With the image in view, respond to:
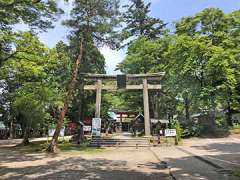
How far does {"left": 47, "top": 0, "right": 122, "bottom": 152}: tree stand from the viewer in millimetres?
21766

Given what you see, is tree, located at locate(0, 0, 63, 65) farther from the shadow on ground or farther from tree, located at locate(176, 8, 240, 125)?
tree, located at locate(176, 8, 240, 125)

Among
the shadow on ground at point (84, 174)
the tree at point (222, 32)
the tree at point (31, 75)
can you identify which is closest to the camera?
the shadow on ground at point (84, 174)

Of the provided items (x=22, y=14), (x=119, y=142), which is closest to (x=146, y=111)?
(x=119, y=142)

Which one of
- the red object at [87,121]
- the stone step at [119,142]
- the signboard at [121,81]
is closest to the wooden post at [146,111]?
the stone step at [119,142]

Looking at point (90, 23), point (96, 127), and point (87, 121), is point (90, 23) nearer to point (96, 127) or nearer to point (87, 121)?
point (96, 127)

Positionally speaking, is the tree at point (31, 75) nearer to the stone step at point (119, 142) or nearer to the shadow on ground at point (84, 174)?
the stone step at point (119, 142)

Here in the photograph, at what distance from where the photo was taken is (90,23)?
22.5 metres

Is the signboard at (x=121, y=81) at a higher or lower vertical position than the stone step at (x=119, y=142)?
higher

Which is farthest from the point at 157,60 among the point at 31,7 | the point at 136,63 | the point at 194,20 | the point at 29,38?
the point at 31,7

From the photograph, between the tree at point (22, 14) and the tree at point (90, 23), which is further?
the tree at point (90, 23)

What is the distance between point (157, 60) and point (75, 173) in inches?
1157

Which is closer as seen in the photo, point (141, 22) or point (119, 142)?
point (119, 142)

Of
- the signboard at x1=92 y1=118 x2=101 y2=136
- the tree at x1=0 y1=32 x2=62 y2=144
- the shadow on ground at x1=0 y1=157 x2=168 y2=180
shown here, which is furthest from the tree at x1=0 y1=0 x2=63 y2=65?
the signboard at x1=92 y1=118 x2=101 y2=136

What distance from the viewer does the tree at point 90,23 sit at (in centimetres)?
2177
